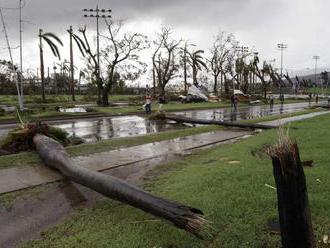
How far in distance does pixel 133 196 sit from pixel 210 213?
3.43 ft

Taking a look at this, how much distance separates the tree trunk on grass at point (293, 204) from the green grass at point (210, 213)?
1.58 ft

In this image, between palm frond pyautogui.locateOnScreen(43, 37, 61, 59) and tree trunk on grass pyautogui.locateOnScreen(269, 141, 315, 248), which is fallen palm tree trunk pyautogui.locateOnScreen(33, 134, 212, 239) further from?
palm frond pyautogui.locateOnScreen(43, 37, 61, 59)

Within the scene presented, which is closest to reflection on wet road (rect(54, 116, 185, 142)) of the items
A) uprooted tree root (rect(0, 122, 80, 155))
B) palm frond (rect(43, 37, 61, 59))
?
uprooted tree root (rect(0, 122, 80, 155))

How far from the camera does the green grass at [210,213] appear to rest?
4.55 meters

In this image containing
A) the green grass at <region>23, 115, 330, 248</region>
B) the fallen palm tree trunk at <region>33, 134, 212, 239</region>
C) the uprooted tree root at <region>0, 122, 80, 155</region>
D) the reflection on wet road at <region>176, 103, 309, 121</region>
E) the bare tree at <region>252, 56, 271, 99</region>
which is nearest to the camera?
the fallen palm tree trunk at <region>33, 134, 212, 239</region>

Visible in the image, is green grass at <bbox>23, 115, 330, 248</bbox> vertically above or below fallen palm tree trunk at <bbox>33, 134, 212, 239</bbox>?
below

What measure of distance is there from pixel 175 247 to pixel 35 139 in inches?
305

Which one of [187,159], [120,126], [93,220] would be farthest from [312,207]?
[120,126]

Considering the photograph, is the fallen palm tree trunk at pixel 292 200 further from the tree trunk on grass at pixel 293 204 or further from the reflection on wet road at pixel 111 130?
the reflection on wet road at pixel 111 130

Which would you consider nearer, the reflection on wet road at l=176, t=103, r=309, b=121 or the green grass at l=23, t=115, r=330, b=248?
the green grass at l=23, t=115, r=330, b=248

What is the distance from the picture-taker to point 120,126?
2019cm

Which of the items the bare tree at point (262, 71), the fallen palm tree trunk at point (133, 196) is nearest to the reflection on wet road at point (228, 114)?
the fallen palm tree trunk at point (133, 196)

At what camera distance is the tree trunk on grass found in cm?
383

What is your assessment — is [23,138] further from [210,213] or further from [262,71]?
[262,71]
